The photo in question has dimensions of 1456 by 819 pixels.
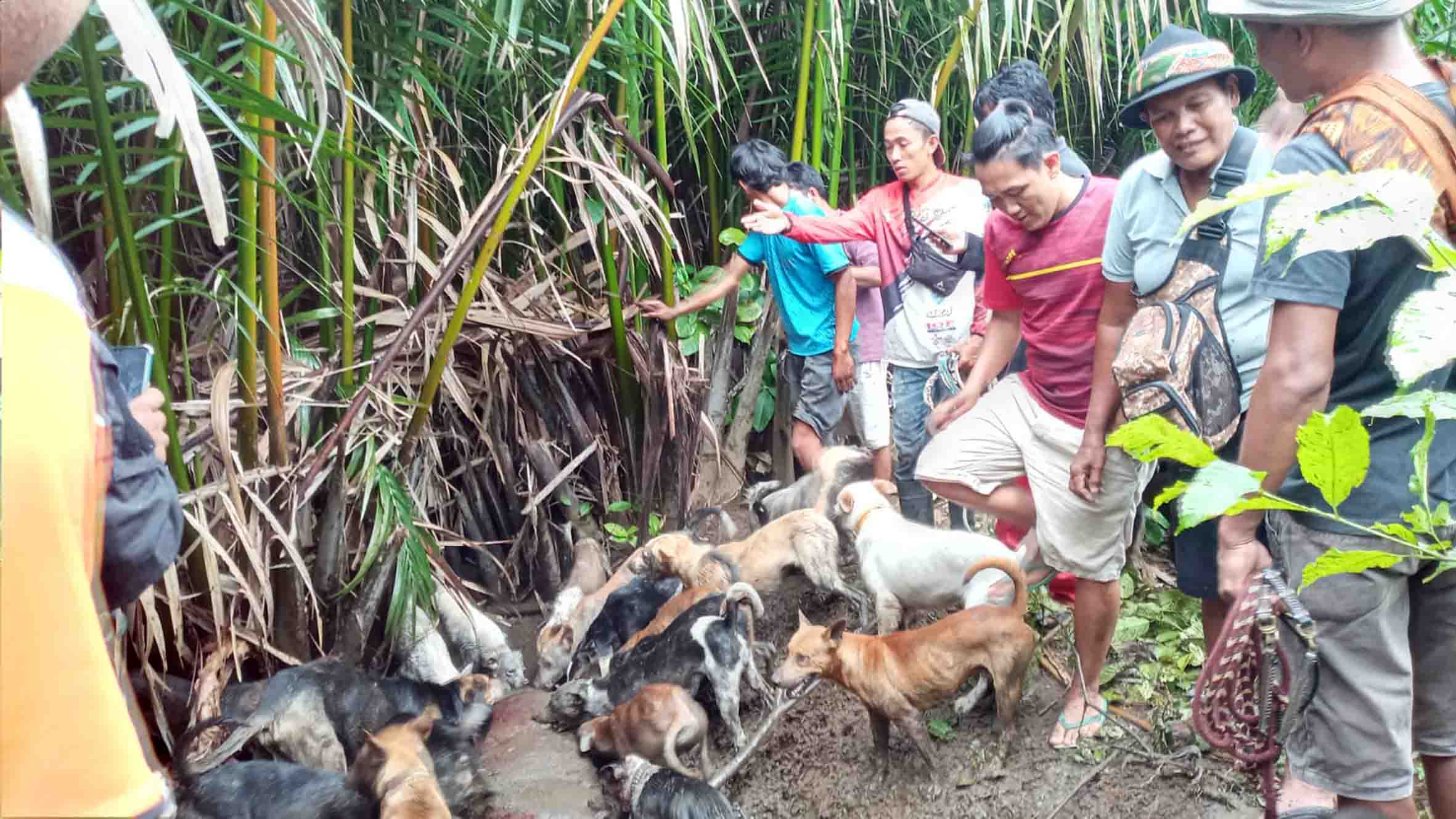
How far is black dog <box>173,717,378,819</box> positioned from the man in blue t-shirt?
9.12ft

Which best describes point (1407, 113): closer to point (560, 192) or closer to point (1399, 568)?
point (1399, 568)

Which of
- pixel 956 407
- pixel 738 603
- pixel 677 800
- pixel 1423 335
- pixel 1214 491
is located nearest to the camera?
pixel 1423 335

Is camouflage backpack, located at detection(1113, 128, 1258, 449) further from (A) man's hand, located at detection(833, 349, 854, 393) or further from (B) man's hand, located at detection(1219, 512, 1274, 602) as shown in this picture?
(A) man's hand, located at detection(833, 349, 854, 393)

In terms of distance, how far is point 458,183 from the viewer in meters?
4.84

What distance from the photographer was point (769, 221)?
4.97 metres

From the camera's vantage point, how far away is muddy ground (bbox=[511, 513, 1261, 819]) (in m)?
3.78

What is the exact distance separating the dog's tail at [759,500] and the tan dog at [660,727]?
1988 mm

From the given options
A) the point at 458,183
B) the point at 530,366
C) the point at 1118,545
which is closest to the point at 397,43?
the point at 458,183

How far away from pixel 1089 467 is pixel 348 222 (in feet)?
8.96

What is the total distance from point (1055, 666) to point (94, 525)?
3.91m

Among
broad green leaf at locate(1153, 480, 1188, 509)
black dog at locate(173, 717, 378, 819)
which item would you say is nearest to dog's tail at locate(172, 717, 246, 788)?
black dog at locate(173, 717, 378, 819)

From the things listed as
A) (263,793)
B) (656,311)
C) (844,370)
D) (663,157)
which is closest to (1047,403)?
(844,370)

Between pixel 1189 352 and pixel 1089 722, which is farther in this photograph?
pixel 1089 722

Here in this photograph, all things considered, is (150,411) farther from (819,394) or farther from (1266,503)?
(819,394)
